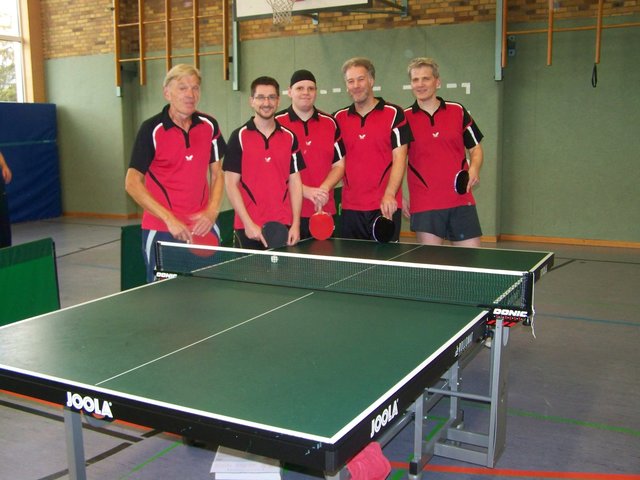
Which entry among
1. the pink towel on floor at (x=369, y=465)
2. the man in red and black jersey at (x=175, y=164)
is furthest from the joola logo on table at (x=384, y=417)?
the man in red and black jersey at (x=175, y=164)

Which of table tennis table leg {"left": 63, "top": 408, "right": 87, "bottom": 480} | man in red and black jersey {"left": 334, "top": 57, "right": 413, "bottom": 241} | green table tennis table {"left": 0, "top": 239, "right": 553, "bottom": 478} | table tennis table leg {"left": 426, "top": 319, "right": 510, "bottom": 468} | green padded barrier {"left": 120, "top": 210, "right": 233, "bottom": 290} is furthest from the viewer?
green padded barrier {"left": 120, "top": 210, "right": 233, "bottom": 290}

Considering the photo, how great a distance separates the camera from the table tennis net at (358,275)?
2783 mm

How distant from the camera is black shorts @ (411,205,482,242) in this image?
15.0ft

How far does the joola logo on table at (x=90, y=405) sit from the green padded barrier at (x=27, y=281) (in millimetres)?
2311

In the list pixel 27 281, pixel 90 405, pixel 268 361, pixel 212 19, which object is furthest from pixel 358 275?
pixel 212 19

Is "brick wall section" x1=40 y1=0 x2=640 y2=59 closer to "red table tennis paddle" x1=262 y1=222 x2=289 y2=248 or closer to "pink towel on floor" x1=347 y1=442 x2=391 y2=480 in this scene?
"red table tennis paddle" x1=262 y1=222 x2=289 y2=248

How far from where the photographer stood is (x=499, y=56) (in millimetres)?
8781

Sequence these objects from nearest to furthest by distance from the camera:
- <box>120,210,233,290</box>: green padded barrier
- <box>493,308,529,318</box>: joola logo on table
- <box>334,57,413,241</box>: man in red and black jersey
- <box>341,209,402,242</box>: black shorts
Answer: <box>493,308,529,318</box>: joola logo on table, <box>334,57,413,241</box>: man in red and black jersey, <box>341,209,402,242</box>: black shorts, <box>120,210,233,290</box>: green padded barrier

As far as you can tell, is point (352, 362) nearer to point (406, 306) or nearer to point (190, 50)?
point (406, 306)

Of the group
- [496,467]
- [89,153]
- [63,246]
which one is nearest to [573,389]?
[496,467]

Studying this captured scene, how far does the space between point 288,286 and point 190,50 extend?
9020mm

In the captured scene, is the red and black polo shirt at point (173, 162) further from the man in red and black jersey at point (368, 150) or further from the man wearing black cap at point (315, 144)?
the man in red and black jersey at point (368, 150)

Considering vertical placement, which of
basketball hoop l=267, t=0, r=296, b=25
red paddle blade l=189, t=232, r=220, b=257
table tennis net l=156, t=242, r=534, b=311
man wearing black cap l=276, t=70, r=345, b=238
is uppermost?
basketball hoop l=267, t=0, r=296, b=25

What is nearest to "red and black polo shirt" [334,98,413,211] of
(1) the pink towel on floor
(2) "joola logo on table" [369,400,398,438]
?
(1) the pink towel on floor
